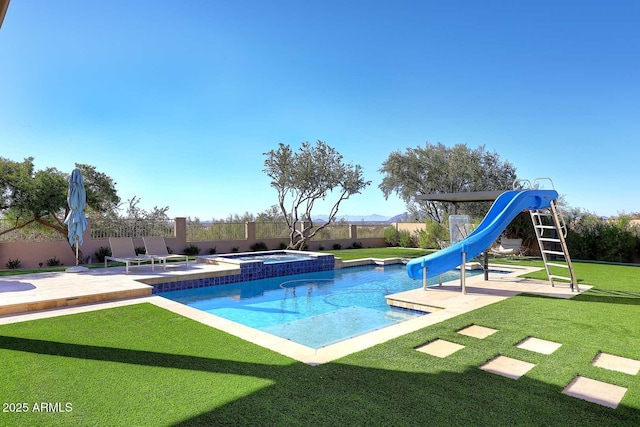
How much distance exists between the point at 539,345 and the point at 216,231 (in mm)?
15541

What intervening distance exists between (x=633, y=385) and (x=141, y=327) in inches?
220

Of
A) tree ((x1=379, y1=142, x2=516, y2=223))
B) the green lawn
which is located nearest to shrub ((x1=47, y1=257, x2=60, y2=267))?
the green lawn

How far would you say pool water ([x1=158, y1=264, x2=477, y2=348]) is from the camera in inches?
254

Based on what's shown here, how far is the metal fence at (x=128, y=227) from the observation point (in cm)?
1435

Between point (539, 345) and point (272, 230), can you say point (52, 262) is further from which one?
point (539, 345)

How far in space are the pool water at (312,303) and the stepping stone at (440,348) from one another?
190cm

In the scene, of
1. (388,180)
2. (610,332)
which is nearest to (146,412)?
(610,332)

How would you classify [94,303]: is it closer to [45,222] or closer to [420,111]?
[45,222]

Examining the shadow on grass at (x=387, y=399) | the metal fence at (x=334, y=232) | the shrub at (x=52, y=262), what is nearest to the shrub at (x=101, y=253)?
the shrub at (x=52, y=262)

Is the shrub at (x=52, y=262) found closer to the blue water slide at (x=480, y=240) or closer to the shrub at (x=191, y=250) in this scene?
the shrub at (x=191, y=250)

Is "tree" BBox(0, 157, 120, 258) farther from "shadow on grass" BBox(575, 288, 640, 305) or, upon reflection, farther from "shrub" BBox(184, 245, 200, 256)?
"shadow on grass" BBox(575, 288, 640, 305)

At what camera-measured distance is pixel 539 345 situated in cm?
418

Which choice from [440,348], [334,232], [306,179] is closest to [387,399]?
[440,348]

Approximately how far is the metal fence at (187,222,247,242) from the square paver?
15124mm
